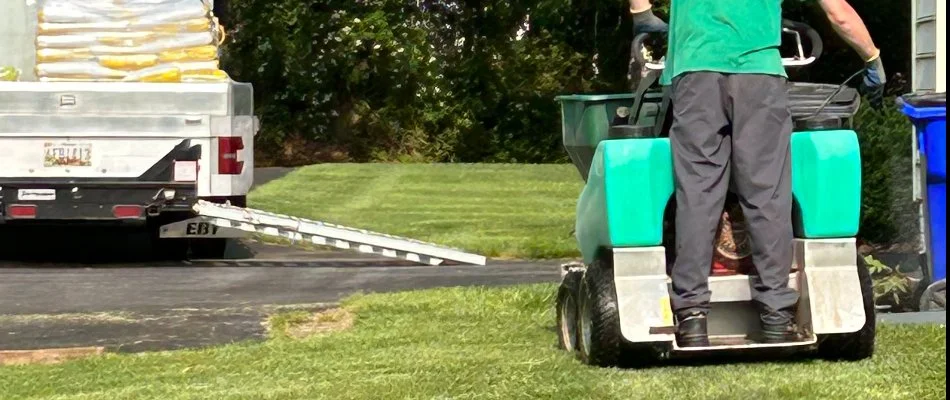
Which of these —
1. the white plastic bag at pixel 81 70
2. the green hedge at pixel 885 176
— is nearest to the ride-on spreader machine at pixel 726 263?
the green hedge at pixel 885 176

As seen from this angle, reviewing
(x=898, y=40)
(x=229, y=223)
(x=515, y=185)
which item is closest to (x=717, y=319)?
(x=229, y=223)

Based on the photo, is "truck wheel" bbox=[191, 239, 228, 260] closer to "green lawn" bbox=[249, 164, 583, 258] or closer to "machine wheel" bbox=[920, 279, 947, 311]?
"green lawn" bbox=[249, 164, 583, 258]

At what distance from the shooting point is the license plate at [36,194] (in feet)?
40.6

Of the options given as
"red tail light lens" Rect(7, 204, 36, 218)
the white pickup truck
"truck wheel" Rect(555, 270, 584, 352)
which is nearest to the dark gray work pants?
"truck wheel" Rect(555, 270, 584, 352)

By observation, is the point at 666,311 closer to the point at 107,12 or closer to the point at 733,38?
the point at 733,38

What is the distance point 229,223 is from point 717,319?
7405 millimetres

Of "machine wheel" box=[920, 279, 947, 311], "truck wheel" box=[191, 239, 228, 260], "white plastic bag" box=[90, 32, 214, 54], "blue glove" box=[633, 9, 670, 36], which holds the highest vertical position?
"blue glove" box=[633, 9, 670, 36]

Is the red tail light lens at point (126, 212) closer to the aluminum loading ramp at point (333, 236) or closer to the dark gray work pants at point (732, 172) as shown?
the aluminum loading ramp at point (333, 236)

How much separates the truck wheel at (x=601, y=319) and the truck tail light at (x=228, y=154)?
7315mm

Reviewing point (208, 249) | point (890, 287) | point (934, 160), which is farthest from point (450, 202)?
point (934, 160)

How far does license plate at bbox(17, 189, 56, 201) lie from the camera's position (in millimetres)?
12375

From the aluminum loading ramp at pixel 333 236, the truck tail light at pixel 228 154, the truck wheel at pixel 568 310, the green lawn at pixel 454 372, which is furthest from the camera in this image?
the truck tail light at pixel 228 154

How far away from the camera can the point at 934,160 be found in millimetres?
7852

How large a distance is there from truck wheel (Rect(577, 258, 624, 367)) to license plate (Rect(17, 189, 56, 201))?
769 cm
